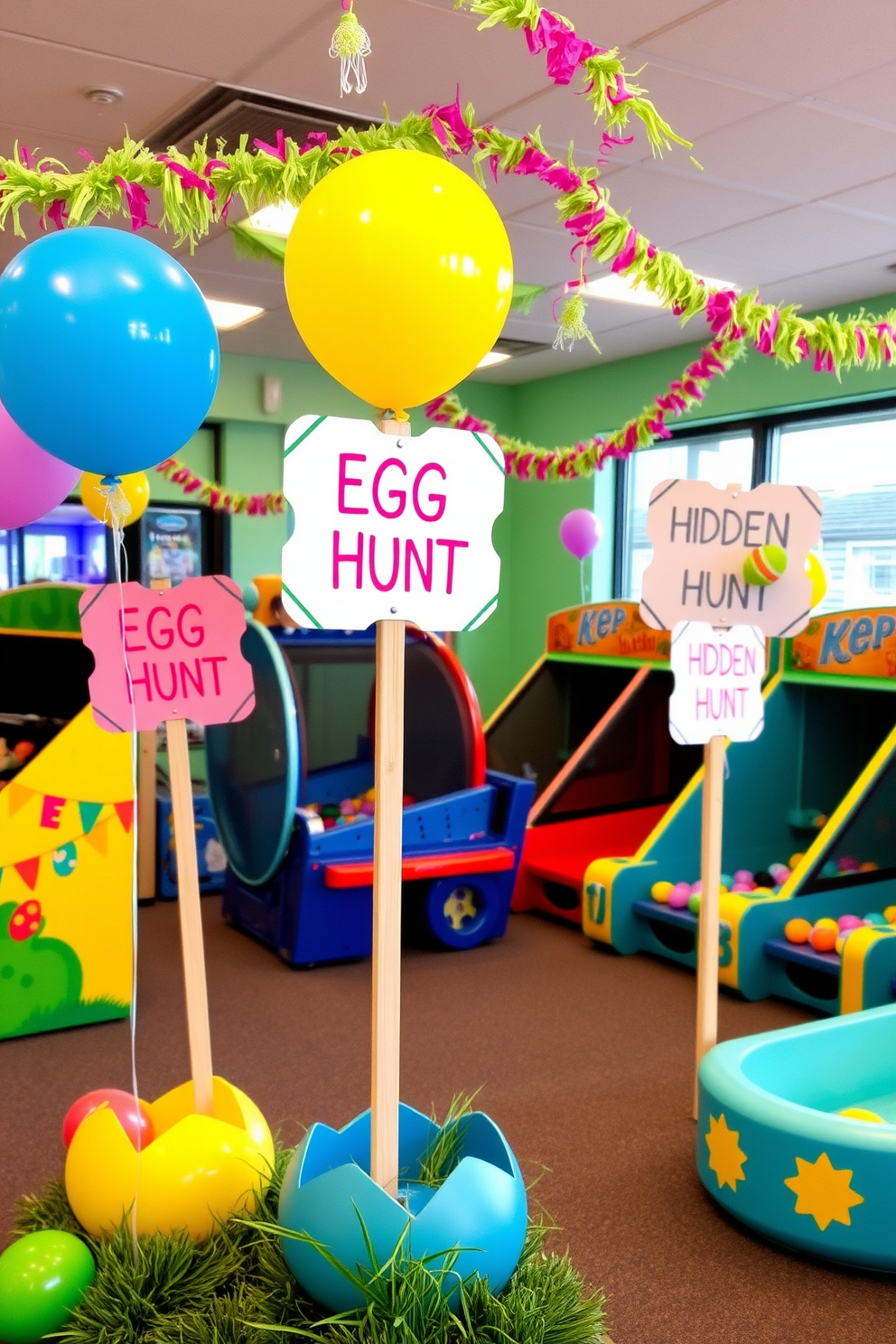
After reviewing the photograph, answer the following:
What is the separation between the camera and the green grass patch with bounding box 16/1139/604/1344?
1.61 meters

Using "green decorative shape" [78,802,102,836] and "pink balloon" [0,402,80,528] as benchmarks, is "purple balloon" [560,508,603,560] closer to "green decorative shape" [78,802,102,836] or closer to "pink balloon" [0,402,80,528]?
"green decorative shape" [78,802,102,836]

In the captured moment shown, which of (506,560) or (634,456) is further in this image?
(506,560)

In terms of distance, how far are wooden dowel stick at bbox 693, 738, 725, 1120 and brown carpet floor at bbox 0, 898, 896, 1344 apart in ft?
1.06

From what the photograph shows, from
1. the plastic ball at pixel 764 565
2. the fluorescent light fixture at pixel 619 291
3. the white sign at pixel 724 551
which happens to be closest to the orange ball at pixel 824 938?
the white sign at pixel 724 551

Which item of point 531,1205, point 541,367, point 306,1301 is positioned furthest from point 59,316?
point 541,367

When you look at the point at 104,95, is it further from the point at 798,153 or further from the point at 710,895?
the point at 710,895

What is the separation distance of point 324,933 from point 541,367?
4.65 meters

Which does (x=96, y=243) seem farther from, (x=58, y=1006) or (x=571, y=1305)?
(x=58, y=1006)

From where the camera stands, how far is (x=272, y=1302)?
1.76 metres

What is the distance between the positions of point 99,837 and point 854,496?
14.6 feet

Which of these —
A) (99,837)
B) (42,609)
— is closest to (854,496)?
(42,609)

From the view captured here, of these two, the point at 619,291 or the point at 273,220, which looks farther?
the point at 619,291

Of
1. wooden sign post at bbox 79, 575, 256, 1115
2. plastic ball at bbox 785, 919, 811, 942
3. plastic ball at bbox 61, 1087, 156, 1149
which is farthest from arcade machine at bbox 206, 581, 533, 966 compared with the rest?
wooden sign post at bbox 79, 575, 256, 1115

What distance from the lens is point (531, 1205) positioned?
256cm
